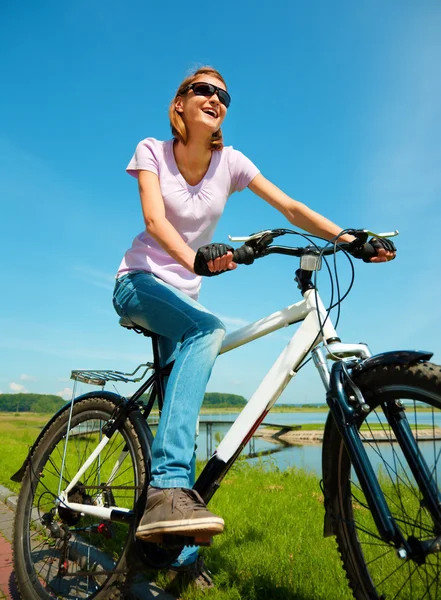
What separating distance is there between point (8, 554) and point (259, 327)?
262 centimetres

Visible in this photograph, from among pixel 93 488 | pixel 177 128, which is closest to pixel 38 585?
pixel 93 488

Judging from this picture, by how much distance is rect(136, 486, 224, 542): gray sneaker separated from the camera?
6.05ft

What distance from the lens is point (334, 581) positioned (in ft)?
7.94

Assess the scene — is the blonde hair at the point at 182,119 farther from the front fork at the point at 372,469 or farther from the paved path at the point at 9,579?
the paved path at the point at 9,579

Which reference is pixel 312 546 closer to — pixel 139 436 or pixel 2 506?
pixel 139 436

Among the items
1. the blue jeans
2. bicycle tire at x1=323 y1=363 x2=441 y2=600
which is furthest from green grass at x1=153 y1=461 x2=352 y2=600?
the blue jeans

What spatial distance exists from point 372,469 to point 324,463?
35 centimetres

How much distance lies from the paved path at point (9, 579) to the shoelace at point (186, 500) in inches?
34.6

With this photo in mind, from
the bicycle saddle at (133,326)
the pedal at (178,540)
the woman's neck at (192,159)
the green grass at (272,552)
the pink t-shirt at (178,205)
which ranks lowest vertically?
the green grass at (272,552)

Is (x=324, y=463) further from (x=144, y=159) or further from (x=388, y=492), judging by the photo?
(x=144, y=159)

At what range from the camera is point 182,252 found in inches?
81.6

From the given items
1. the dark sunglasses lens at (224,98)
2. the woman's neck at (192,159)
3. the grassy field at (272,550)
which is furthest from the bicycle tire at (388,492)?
the dark sunglasses lens at (224,98)

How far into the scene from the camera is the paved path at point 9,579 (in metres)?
2.56

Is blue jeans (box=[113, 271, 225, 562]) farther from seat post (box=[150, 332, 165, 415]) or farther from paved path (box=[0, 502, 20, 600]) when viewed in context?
paved path (box=[0, 502, 20, 600])
